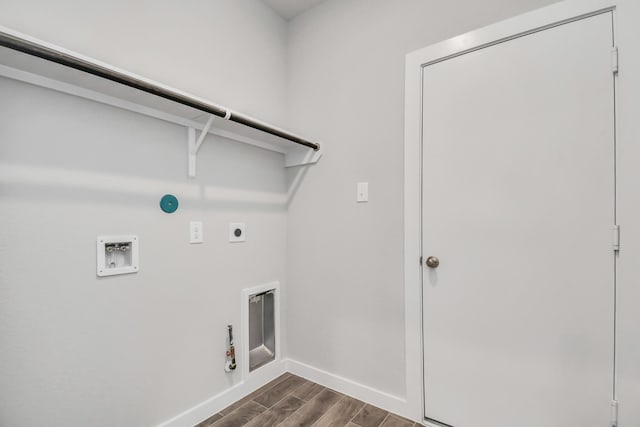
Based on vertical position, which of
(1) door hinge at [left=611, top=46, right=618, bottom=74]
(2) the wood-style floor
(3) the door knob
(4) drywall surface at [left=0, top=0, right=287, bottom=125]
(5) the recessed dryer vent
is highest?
(4) drywall surface at [left=0, top=0, right=287, bottom=125]

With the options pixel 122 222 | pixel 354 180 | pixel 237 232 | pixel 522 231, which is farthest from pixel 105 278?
pixel 522 231

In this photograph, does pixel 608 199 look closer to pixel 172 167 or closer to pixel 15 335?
pixel 172 167

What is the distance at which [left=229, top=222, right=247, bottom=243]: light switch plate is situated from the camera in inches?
68.1

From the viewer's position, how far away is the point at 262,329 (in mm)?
1982

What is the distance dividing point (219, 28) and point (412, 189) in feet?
4.96

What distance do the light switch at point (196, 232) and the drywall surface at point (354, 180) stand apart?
709 mm

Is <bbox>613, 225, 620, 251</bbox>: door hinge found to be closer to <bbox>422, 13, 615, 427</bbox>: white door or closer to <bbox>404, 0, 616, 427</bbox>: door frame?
<bbox>422, 13, 615, 427</bbox>: white door

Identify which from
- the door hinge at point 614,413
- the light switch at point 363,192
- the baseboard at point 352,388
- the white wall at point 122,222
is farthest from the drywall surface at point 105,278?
the door hinge at point 614,413

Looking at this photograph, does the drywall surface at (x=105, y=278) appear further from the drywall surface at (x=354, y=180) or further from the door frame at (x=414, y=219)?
the door frame at (x=414, y=219)

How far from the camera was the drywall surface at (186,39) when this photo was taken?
3.64 ft

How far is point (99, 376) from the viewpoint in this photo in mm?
1197

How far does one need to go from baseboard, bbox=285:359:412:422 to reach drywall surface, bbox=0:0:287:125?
5.98 feet

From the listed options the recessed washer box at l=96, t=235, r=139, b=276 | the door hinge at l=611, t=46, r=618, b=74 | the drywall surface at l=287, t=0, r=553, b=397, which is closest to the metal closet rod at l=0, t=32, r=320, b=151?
the drywall surface at l=287, t=0, r=553, b=397

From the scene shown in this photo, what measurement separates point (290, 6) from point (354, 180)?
136 cm
